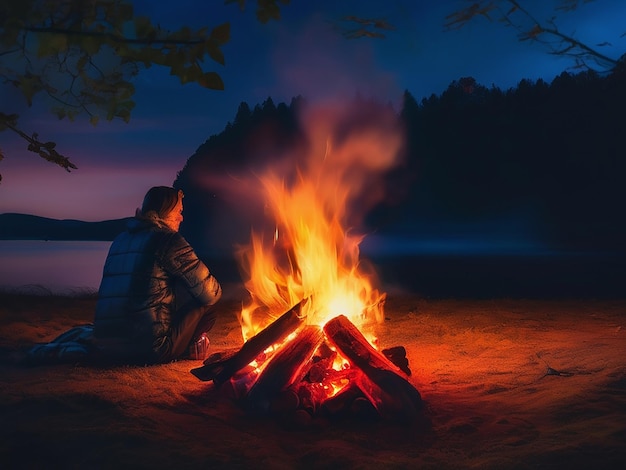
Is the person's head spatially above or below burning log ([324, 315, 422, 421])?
above

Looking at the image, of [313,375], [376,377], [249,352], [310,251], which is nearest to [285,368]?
[313,375]

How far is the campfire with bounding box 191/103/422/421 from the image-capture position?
16.0 feet

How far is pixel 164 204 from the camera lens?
6.50 metres

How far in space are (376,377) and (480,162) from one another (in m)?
59.3

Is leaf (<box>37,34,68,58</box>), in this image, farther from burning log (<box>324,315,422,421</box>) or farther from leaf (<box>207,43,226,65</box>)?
burning log (<box>324,315,422,421</box>)

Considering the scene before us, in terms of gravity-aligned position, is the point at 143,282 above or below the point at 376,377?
above

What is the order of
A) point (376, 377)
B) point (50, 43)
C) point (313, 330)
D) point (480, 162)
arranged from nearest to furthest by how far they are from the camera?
point (50, 43) → point (376, 377) → point (313, 330) → point (480, 162)

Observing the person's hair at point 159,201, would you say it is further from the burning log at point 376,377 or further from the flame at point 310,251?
the burning log at point 376,377

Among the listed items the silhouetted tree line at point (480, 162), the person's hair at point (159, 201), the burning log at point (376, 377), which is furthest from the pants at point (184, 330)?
the silhouetted tree line at point (480, 162)

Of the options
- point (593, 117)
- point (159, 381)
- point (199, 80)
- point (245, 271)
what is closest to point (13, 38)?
point (199, 80)

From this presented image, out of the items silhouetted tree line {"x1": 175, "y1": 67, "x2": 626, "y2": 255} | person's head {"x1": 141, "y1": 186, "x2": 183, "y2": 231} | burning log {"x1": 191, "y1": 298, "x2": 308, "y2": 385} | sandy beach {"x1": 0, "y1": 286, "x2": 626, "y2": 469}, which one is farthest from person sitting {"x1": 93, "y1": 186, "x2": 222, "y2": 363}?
silhouetted tree line {"x1": 175, "y1": 67, "x2": 626, "y2": 255}

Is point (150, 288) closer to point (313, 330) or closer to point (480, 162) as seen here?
point (313, 330)

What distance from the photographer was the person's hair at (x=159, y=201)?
6.46 m

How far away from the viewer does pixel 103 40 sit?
2.19 m
